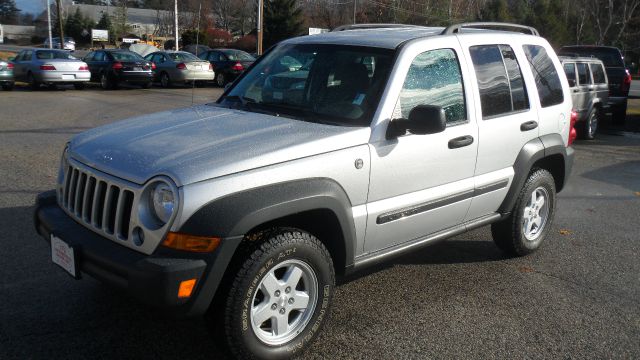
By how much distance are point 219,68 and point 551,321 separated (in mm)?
23616

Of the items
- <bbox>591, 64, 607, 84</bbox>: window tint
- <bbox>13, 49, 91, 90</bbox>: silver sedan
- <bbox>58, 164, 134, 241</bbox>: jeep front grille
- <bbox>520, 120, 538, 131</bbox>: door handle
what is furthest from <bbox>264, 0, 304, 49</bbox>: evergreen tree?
<bbox>58, 164, 134, 241</bbox>: jeep front grille

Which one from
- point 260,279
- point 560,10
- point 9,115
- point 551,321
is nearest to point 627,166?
point 551,321

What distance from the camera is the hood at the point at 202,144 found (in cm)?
324

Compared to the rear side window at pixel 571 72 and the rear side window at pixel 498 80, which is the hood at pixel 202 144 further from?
the rear side window at pixel 571 72

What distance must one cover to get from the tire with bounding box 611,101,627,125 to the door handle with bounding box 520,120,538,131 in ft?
39.6

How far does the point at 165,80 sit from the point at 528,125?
71.8 feet

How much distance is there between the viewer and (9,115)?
1392 centimetres

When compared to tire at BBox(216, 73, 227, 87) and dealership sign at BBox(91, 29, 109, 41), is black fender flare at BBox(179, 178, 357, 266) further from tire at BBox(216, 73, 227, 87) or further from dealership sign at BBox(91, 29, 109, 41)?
dealership sign at BBox(91, 29, 109, 41)

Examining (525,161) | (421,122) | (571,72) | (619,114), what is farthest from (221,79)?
(421,122)

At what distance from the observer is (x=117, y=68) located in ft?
75.3

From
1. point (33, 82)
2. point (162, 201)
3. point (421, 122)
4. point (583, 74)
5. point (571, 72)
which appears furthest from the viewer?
point (33, 82)

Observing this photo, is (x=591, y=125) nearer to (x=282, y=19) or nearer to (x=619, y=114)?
(x=619, y=114)

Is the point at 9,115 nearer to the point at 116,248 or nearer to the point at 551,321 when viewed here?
the point at 116,248

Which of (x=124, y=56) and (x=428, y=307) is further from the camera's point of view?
(x=124, y=56)
